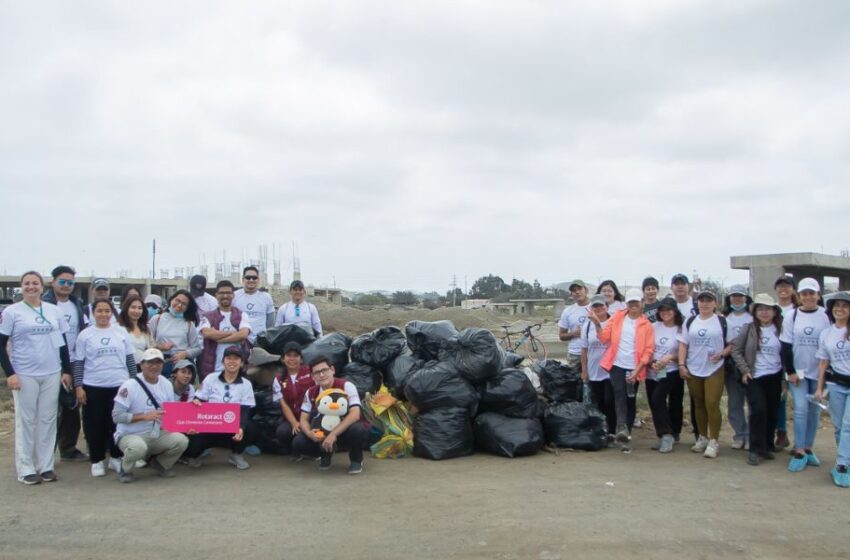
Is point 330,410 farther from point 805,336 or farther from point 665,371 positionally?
point 805,336

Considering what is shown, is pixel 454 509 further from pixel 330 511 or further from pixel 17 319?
pixel 17 319

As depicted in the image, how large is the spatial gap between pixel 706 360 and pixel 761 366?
42 cm

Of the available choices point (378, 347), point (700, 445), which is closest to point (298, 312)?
point (378, 347)

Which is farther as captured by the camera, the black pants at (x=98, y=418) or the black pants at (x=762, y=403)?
the black pants at (x=762, y=403)

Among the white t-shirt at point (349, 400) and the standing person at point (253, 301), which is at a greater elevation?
the standing person at point (253, 301)

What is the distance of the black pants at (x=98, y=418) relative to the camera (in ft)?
15.2

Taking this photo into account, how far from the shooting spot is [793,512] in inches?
152

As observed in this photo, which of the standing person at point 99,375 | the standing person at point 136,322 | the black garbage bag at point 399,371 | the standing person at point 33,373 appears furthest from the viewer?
the black garbage bag at point 399,371

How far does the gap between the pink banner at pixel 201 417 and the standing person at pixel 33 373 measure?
82cm

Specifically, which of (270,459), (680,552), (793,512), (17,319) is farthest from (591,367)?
(17,319)

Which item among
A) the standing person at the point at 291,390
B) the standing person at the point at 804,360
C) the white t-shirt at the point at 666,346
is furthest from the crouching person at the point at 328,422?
the standing person at the point at 804,360

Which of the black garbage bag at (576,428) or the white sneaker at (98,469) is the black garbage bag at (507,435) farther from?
the white sneaker at (98,469)

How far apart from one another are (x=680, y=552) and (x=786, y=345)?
2.49 meters

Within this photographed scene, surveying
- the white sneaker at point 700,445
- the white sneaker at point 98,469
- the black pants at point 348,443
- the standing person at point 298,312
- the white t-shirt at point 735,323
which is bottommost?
the white sneaker at point 700,445
